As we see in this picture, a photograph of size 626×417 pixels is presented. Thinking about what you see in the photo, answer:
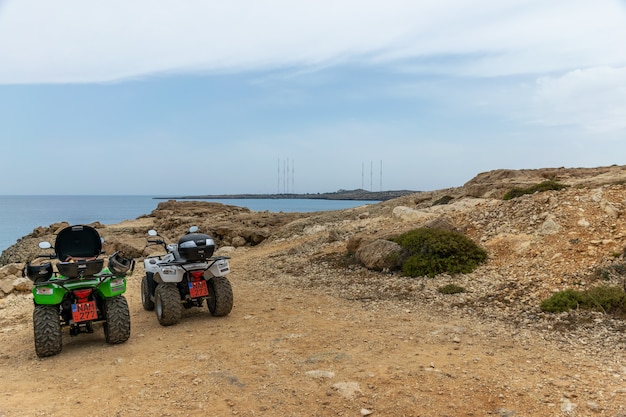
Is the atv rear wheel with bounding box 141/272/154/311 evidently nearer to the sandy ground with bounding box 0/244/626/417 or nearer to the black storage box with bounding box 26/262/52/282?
the sandy ground with bounding box 0/244/626/417

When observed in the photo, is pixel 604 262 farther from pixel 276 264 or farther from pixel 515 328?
pixel 276 264

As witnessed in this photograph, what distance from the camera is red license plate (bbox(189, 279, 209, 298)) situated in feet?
27.8

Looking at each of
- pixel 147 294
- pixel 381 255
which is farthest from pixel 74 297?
pixel 381 255

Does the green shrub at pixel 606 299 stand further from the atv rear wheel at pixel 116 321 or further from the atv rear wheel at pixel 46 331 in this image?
the atv rear wheel at pixel 46 331

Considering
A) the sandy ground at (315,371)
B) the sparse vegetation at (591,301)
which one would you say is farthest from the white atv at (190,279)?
the sparse vegetation at (591,301)

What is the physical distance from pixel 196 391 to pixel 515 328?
5123 millimetres

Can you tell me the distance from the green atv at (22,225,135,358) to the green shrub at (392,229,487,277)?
22.8 ft

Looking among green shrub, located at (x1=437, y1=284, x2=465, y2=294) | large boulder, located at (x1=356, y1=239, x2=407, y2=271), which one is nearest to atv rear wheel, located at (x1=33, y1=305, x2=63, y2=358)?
green shrub, located at (x1=437, y1=284, x2=465, y2=294)

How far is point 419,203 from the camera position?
87.8ft

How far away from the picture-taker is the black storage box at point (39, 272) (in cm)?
675

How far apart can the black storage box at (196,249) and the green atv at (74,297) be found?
3.32 ft

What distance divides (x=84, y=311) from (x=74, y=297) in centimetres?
31

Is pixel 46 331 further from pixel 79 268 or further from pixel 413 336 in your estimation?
pixel 413 336

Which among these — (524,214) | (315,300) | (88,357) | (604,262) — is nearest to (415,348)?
(315,300)
